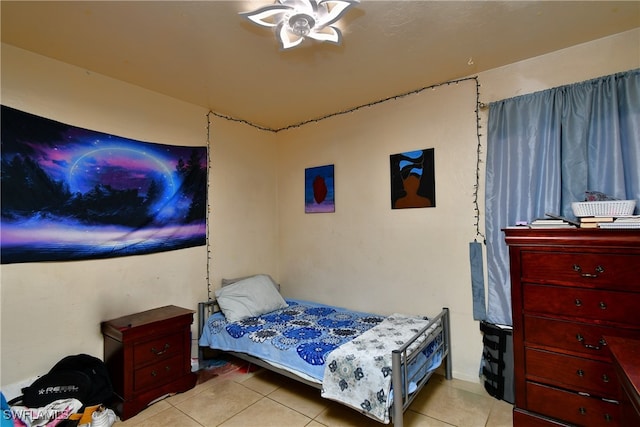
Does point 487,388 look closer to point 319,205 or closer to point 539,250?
point 539,250

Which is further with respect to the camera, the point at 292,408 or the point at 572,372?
the point at 292,408

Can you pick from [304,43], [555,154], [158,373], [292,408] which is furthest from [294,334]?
[555,154]

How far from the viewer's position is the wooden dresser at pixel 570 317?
1554 mm

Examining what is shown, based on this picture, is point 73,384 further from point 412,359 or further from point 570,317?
point 570,317

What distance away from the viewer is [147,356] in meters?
2.25

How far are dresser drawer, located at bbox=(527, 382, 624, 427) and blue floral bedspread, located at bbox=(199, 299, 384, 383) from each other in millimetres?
1155

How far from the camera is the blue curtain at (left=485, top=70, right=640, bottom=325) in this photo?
6.28 feet

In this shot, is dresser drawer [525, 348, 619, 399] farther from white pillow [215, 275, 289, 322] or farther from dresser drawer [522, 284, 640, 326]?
white pillow [215, 275, 289, 322]

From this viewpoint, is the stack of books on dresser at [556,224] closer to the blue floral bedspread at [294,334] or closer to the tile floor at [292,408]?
the tile floor at [292,408]

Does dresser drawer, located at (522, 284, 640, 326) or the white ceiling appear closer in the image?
dresser drawer, located at (522, 284, 640, 326)

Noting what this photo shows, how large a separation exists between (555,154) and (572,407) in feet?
5.10

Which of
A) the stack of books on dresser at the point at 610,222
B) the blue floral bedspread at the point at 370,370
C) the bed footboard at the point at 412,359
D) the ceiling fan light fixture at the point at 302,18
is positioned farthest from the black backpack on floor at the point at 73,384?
the stack of books on dresser at the point at 610,222

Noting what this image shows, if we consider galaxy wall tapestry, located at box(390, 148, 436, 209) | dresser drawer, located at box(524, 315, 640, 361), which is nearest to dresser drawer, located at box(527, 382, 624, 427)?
dresser drawer, located at box(524, 315, 640, 361)

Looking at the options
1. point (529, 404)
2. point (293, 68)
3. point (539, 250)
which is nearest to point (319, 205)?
point (293, 68)
